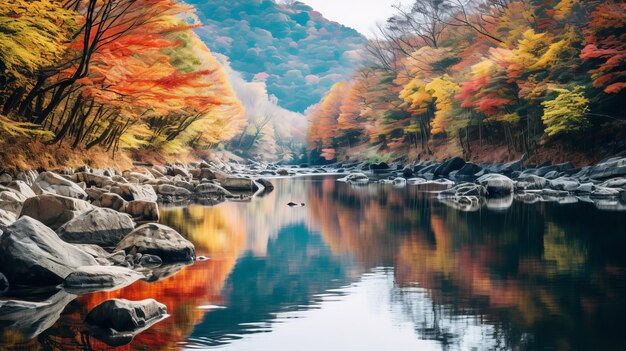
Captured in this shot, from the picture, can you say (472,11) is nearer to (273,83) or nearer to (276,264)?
(276,264)

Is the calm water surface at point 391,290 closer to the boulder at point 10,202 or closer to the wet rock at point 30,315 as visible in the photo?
the wet rock at point 30,315

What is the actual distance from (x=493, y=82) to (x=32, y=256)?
95.6ft

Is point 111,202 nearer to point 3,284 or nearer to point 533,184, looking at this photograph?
point 3,284

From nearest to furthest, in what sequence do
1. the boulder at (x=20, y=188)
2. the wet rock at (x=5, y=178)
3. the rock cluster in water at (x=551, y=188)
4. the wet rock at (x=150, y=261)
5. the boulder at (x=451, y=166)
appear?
1. the wet rock at (x=150, y=261)
2. the boulder at (x=20, y=188)
3. the wet rock at (x=5, y=178)
4. the rock cluster in water at (x=551, y=188)
5. the boulder at (x=451, y=166)

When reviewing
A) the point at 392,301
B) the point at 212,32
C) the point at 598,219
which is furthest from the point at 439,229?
the point at 212,32

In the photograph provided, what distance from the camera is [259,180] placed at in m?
31.8

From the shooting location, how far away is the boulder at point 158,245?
10203mm

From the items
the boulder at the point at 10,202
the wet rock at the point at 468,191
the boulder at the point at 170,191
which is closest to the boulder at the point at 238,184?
the boulder at the point at 170,191

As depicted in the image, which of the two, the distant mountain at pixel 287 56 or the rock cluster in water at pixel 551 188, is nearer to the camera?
the rock cluster in water at pixel 551 188

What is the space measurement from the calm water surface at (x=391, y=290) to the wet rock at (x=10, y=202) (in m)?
3.22

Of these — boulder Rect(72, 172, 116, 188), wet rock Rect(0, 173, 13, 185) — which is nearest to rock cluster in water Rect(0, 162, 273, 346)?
wet rock Rect(0, 173, 13, 185)

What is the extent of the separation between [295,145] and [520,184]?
83.2 meters

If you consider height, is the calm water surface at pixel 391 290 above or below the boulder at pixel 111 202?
below

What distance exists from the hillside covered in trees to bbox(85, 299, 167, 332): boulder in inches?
873
